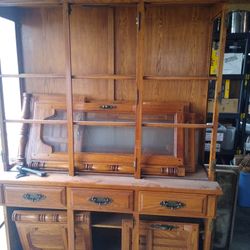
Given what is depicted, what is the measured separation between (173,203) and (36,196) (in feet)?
2.70

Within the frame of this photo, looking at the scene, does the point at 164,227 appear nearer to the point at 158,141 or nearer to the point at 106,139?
the point at 158,141

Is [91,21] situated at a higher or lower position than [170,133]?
higher

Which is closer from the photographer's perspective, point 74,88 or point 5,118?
point 5,118

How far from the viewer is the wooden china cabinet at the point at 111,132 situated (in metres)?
1.50

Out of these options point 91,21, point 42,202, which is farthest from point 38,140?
point 91,21

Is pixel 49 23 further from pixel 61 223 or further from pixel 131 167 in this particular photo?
pixel 61 223

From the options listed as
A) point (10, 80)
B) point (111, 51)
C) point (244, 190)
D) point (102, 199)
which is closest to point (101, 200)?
point (102, 199)

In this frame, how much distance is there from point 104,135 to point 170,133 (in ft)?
1.43

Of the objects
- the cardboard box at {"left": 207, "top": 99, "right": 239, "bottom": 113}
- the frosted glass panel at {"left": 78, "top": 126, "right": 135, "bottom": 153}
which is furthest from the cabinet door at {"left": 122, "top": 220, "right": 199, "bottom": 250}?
the cardboard box at {"left": 207, "top": 99, "right": 239, "bottom": 113}

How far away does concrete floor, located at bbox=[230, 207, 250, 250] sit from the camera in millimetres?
2041

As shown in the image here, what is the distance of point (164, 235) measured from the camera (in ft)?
5.19

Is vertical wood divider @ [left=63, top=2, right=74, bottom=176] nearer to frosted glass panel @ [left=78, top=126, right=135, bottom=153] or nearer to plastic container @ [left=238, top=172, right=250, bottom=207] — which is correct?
frosted glass panel @ [left=78, top=126, right=135, bottom=153]

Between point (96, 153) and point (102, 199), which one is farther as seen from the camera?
point (96, 153)

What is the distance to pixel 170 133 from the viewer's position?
1641mm
